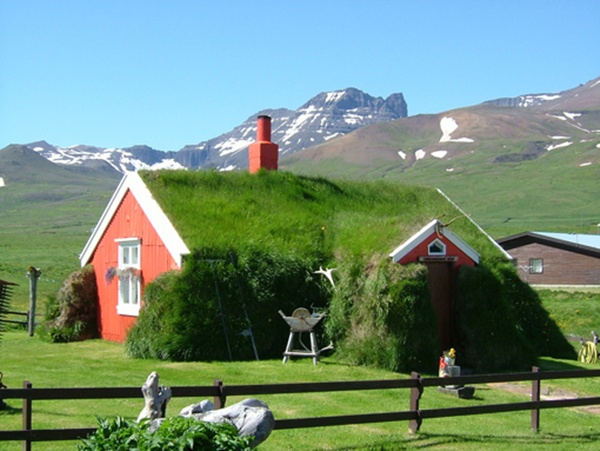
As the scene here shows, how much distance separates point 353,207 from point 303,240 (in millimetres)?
3582

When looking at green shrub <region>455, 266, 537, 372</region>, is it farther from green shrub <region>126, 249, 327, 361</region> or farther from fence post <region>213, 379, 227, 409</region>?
fence post <region>213, 379, 227, 409</region>

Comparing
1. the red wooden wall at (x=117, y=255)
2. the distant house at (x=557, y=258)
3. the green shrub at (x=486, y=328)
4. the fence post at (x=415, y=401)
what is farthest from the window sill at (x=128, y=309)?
the distant house at (x=557, y=258)

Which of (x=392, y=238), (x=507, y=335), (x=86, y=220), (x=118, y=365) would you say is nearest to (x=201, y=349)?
(x=118, y=365)

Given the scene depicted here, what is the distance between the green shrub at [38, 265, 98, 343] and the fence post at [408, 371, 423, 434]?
46.8 feet

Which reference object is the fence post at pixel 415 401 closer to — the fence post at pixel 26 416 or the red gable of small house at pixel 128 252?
the fence post at pixel 26 416

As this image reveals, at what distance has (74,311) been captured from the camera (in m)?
23.9

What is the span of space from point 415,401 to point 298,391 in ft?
6.83

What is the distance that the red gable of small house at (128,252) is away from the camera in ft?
67.0

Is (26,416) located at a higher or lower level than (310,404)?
higher

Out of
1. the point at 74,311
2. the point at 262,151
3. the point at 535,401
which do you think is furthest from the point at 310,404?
the point at 262,151

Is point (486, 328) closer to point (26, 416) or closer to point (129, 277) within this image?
point (129, 277)

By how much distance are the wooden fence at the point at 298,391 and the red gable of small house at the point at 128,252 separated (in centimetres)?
912

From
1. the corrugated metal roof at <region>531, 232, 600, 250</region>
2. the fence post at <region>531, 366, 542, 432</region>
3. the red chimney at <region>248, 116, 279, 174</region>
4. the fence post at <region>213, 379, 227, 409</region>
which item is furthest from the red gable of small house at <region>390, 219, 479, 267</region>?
the corrugated metal roof at <region>531, 232, 600, 250</region>

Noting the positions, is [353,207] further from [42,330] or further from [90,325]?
[42,330]
